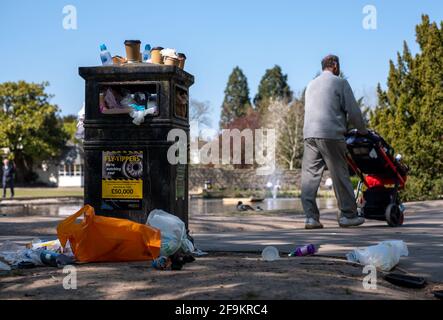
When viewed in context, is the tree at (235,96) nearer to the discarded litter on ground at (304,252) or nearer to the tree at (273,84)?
the tree at (273,84)

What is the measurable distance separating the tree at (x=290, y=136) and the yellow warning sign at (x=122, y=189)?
51.8 m

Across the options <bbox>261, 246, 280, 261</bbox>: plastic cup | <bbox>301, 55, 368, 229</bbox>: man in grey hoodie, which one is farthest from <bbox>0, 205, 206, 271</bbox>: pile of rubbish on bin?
<bbox>301, 55, 368, 229</bbox>: man in grey hoodie

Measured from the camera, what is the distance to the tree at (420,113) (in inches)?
765

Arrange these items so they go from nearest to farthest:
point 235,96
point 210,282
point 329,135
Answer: point 210,282, point 329,135, point 235,96

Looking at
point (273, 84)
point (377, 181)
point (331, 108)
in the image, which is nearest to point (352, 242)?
point (331, 108)

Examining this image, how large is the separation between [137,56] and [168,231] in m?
2.05

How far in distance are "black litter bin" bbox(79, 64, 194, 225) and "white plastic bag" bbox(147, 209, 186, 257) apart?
618mm

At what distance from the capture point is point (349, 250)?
6.21 m

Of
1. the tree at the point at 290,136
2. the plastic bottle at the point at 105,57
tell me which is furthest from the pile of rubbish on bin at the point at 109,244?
the tree at the point at 290,136

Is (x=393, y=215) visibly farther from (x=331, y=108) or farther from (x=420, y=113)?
(x=420, y=113)

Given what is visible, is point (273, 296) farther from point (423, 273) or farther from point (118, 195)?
point (118, 195)

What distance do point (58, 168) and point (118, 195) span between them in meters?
76.3

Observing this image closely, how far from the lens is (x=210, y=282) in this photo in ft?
13.5
